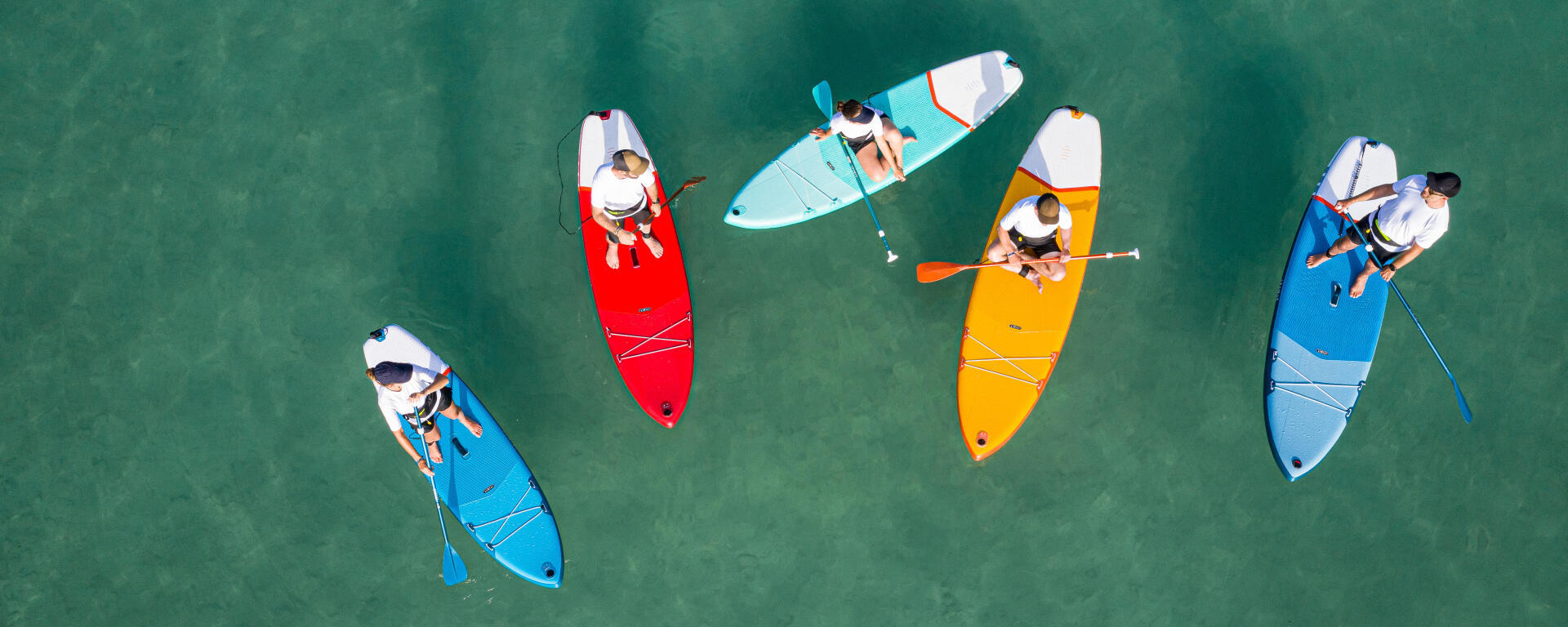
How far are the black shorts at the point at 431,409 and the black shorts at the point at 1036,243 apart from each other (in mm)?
4633

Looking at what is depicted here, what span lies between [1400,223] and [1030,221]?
272 centimetres

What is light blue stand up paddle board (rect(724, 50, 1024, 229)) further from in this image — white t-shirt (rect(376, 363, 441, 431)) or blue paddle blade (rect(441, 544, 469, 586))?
blue paddle blade (rect(441, 544, 469, 586))

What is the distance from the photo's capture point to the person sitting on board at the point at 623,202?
6250mm

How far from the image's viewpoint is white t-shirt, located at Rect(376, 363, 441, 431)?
645 cm

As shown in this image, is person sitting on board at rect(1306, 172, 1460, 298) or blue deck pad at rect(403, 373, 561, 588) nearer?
person sitting on board at rect(1306, 172, 1460, 298)

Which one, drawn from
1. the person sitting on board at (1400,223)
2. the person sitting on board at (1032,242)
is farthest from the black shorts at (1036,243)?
the person sitting on board at (1400,223)

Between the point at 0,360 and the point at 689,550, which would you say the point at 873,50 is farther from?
the point at 0,360

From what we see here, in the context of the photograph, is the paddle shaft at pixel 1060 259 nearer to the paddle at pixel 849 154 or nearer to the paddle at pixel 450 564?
the paddle at pixel 849 154

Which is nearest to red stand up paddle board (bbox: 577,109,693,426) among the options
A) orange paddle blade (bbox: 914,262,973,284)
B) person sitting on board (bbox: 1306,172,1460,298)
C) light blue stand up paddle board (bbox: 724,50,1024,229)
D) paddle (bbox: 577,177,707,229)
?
paddle (bbox: 577,177,707,229)

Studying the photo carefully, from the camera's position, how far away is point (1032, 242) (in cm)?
664

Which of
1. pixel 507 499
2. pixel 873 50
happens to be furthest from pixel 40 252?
pixel 873 50

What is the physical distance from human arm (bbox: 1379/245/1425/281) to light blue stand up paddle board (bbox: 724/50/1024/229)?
3.18m

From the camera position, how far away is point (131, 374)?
7219 mm

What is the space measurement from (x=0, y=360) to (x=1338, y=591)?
1152cm
